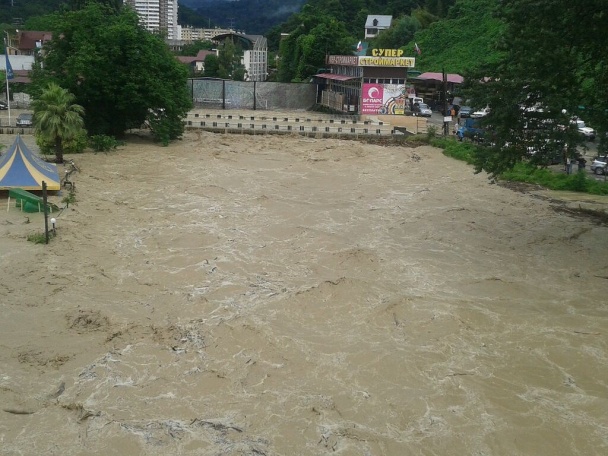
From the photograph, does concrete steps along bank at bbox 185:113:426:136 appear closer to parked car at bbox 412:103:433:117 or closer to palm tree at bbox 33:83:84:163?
parked car at bbox 412:103:433:117

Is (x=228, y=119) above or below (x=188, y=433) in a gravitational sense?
above

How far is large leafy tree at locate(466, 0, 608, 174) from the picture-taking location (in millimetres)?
14547

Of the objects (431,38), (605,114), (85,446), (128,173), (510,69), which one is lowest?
(85,446)

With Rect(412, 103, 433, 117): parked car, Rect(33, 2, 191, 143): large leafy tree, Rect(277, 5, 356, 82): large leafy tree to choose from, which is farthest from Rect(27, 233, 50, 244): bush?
Rect(277, 5, 356, 82): large leafy tree

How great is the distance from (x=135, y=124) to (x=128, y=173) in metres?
8.22

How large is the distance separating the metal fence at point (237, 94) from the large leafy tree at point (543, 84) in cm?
3259

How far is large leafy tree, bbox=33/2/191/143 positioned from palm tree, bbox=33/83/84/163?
370 cm

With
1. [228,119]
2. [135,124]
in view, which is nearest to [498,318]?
[135,124]

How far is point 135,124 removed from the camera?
31.8 metres

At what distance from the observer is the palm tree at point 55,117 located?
2395 centimetres

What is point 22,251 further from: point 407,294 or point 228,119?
point 228,119

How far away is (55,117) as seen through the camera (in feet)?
78.7

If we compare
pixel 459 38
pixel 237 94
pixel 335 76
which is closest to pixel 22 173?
pixel 237 94

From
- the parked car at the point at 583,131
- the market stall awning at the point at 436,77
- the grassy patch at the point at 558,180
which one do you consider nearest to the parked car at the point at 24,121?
the grassy patch at the point at 558,180
